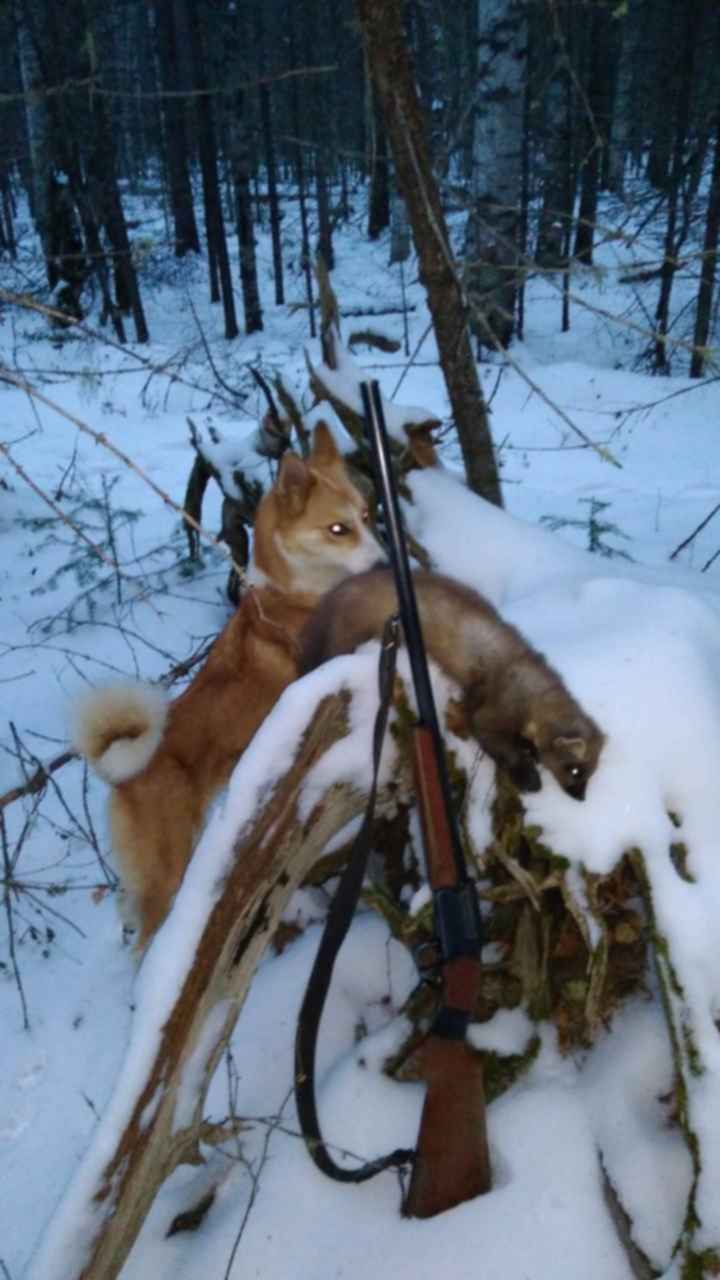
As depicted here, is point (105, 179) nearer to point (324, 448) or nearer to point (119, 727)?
point (324, 448)

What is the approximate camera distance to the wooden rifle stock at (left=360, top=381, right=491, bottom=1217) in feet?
4.68

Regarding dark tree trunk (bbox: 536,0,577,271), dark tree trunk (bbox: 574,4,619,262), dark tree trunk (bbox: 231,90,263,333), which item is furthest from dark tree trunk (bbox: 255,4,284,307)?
dark tree trunk (bbox: 574,4,619,262)

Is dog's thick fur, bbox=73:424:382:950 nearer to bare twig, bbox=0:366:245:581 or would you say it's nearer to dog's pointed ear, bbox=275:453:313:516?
dog's pointed ear, bbox=275:453:313:516

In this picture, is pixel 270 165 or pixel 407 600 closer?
pixel 407 600

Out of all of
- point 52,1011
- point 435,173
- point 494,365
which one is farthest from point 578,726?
point 494,365

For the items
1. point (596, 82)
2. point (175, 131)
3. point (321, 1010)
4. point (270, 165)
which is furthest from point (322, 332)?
point (175, 131)

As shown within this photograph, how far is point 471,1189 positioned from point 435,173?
2900 mm

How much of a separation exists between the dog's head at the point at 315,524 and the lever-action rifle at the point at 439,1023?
167 cm

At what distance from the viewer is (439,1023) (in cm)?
145

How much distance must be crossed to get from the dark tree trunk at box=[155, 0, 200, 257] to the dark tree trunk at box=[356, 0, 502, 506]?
11564mm

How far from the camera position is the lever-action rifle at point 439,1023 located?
56.2 inches

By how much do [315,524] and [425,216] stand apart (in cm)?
114

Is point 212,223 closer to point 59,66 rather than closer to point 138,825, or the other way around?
point 59,66

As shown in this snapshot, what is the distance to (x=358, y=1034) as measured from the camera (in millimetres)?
1955
